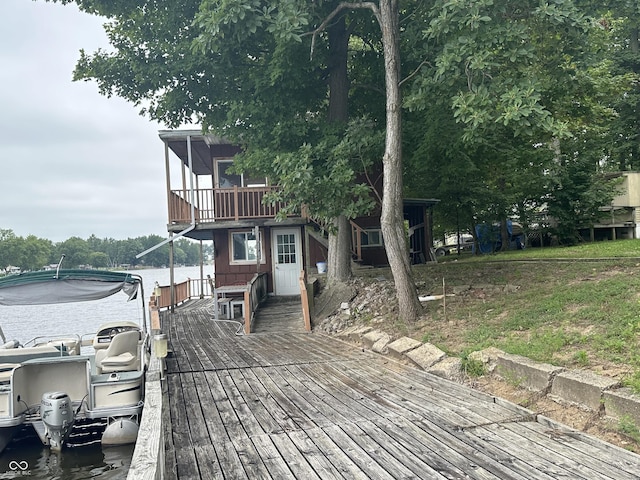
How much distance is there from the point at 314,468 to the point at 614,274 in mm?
6680

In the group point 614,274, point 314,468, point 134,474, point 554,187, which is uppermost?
point 554,187

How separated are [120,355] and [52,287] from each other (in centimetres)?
192

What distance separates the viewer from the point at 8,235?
228ft

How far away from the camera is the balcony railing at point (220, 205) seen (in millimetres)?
15156

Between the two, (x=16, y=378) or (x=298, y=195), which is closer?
(x=16, y=378)

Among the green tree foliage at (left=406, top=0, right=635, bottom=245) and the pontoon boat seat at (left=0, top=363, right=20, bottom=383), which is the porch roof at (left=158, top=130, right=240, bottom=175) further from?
the pontoon boat seat at (left=0, top=363, right=20, bottom=383)

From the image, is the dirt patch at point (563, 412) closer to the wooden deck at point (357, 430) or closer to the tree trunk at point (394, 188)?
the wooden deck at point (357, 430)

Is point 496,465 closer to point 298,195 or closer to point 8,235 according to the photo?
point 298,195

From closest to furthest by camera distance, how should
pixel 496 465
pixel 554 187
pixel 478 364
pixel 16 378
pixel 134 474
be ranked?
pixel 134 474
pixel 496 465
pixel 478 364
pixel 16 378
pixel 554 187

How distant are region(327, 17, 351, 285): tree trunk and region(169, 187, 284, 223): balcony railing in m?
3.51

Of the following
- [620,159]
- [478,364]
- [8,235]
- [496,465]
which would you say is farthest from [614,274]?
[8,235]

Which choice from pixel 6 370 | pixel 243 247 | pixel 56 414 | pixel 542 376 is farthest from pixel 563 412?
pixel 243 247

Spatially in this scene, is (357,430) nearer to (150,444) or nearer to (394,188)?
(150,444)

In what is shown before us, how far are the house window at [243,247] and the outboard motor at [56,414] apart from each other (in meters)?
9.80
